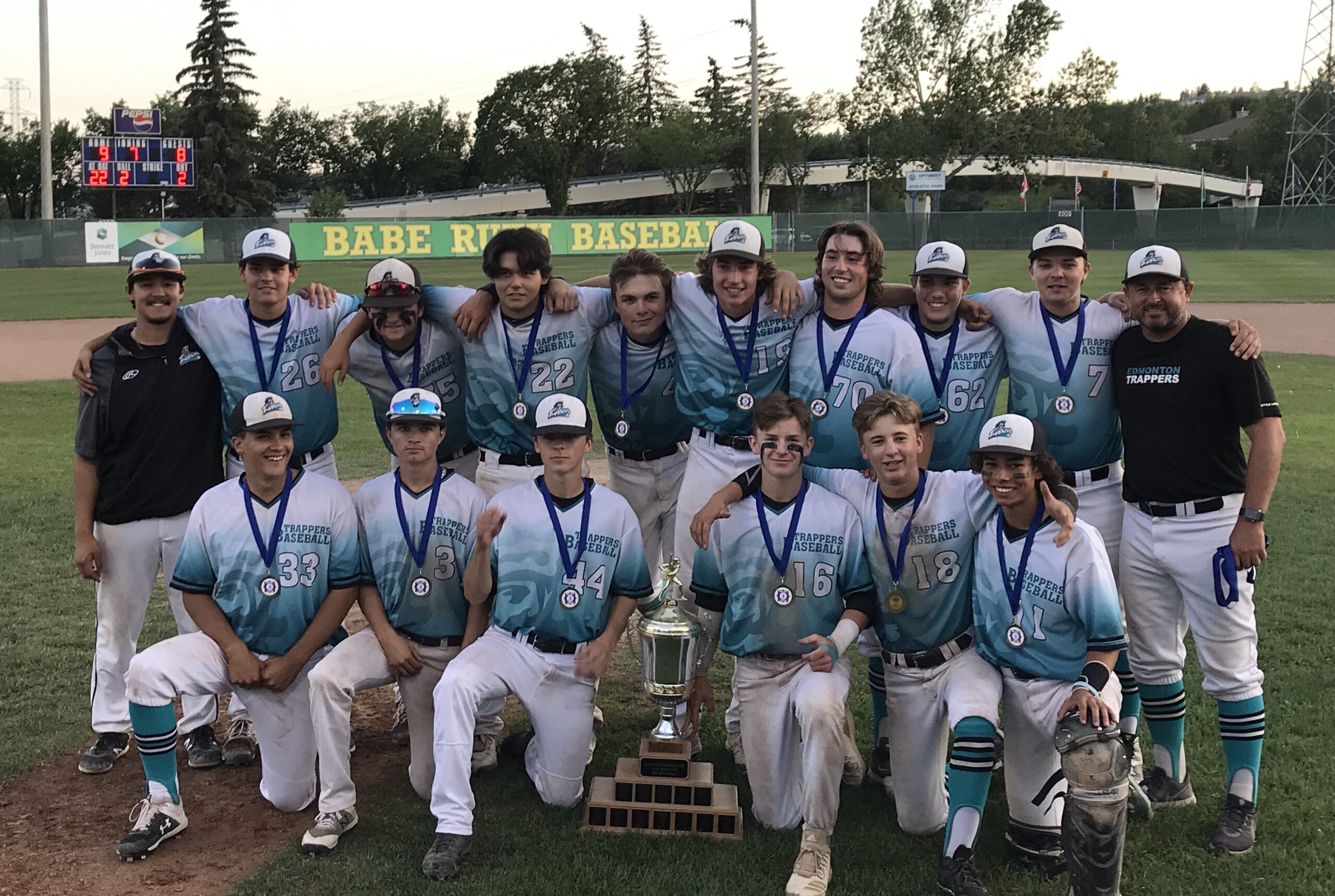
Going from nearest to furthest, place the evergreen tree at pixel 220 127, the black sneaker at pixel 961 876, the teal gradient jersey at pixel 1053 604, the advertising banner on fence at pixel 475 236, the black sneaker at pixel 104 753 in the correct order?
1. the black sneaker at pixel 961 876
2. the teal gradient jersey at pixel 1053 604
3. the black sneaker at pixel 104 753
4. the advertising banner on fence at pixel 475 236
5. the evergreen tree at pixel 220 127

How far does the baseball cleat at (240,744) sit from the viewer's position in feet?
20.1

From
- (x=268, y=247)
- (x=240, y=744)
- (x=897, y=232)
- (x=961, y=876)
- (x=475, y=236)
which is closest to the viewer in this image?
(x=961, y=876)

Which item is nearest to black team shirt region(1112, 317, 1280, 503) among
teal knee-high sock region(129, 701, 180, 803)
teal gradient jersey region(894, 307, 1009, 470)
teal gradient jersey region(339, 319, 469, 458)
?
teal gradient jersey region(894, 307, 1009, 470)

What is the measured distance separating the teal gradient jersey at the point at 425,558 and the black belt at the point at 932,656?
208 centimetres

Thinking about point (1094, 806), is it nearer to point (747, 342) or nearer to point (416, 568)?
point (747, 342)

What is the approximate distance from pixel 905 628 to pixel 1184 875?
4.82ft

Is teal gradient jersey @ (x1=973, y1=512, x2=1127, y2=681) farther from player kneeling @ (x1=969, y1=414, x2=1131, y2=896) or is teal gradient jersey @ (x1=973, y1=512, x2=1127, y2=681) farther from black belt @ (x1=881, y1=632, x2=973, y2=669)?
black belt @ (x1=881, y1=632, x2=973, y2=669)

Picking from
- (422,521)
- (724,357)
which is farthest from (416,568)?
(724,357)

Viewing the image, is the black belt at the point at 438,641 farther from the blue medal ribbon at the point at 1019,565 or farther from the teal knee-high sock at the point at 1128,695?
the teal knee-high sock at the point at 1128,695

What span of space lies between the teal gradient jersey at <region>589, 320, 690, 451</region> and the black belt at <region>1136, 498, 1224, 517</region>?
2.40 metres

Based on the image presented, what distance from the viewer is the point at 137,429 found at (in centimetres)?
624

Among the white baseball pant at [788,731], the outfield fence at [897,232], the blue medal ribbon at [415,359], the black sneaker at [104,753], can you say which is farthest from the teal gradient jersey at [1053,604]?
the outfield fence at [897,232]

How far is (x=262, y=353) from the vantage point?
6453 mm

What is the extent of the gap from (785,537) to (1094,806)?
5.67 feet
